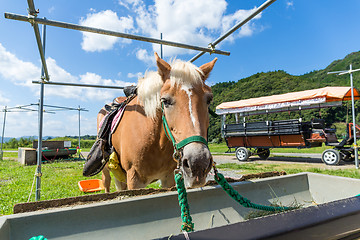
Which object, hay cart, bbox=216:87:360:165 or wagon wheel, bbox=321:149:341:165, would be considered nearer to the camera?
wagon wheel, bbox=321:149:341:165

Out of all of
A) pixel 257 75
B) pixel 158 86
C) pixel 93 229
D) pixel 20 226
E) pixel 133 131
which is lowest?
pixel 93 229

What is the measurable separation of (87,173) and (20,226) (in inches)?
53.3

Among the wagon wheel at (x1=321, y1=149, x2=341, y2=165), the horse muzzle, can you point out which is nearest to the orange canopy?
the wagon wheel at (x1=321, y1=149, x2=341, y2=165)

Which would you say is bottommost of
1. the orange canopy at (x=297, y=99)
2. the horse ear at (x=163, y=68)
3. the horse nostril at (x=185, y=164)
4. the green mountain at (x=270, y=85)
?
the horse nostril at (x=185, y=164)

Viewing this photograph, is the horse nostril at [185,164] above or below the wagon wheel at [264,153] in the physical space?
above

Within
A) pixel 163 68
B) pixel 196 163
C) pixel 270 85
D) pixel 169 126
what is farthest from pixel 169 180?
pixel 270 85

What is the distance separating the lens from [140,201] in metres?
1.62

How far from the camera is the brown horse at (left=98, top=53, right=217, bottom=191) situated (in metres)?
1.27

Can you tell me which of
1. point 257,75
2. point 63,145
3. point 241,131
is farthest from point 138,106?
point 257,75

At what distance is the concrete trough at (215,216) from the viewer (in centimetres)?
60

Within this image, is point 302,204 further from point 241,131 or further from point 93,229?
point 241,131

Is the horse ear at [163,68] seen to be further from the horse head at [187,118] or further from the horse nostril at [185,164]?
the horse nostril at [185,164]

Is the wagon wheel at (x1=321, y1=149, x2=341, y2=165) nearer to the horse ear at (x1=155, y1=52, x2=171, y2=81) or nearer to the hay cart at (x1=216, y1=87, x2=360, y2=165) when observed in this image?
the hay cart at (x1=216, y1=87, x2=360, y2=165)

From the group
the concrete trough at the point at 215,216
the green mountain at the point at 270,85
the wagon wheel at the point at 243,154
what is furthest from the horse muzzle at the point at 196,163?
the green mountain at the point at 270,85
